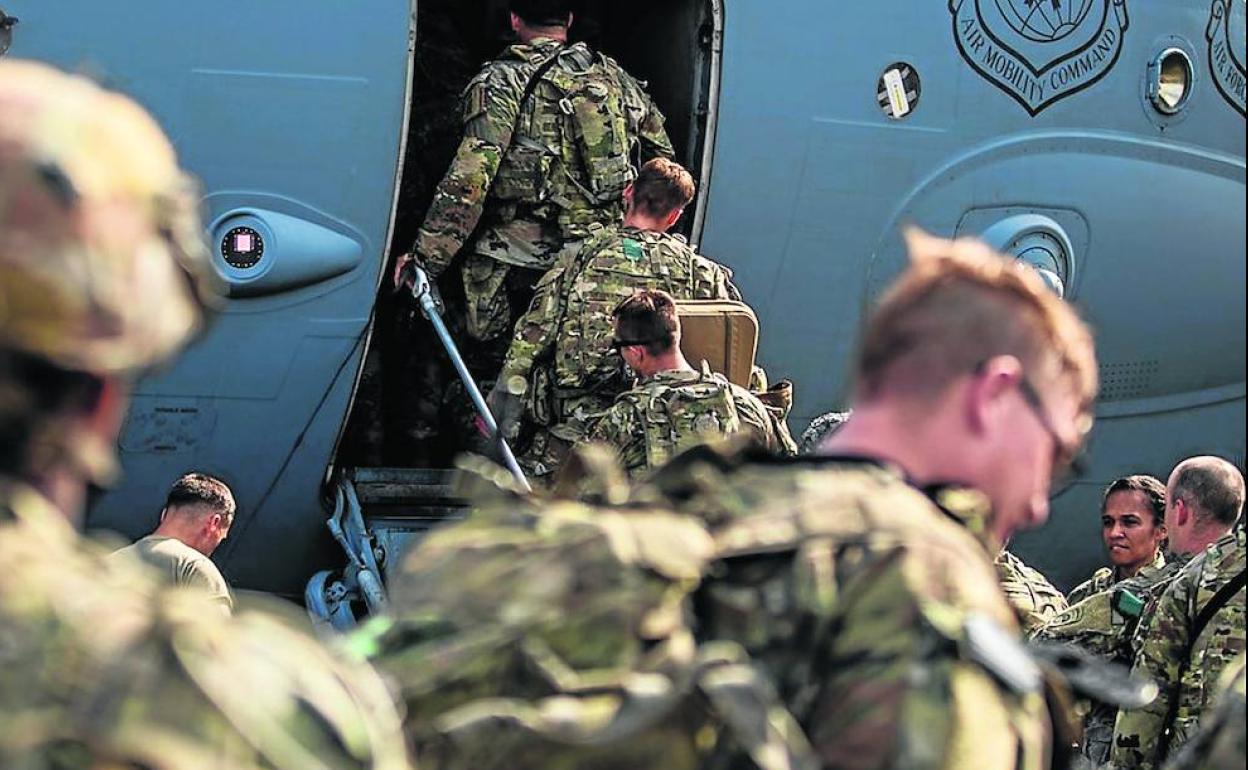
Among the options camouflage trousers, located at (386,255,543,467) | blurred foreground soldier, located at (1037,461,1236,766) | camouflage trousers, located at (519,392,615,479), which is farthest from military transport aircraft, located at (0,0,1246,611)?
blurred foreground soldier, located at (1037,461,1236,766)

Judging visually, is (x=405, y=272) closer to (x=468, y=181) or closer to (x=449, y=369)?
(x=468, y=181)

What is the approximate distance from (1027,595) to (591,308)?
64.4 inches

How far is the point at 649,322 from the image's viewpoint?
578 centimetres

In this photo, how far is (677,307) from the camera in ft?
20.2

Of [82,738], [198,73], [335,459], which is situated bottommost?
[335,459]

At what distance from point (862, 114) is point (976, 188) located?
1.87ft

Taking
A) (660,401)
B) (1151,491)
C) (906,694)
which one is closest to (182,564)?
(660,401)

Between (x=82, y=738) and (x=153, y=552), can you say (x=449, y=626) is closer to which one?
(x=82, y=738)

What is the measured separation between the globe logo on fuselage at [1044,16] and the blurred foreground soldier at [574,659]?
5.40 meters

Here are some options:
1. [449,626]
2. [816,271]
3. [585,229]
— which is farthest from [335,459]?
[449,626]

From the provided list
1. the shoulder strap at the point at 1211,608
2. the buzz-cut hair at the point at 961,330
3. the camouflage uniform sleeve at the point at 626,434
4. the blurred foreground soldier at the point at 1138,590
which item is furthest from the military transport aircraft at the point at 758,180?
the buzz-cut hair at the point at 961,330

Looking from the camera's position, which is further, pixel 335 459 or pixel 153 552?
pixel 335 459

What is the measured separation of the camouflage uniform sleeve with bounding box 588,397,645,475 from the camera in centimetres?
573

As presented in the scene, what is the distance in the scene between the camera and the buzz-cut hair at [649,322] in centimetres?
576
